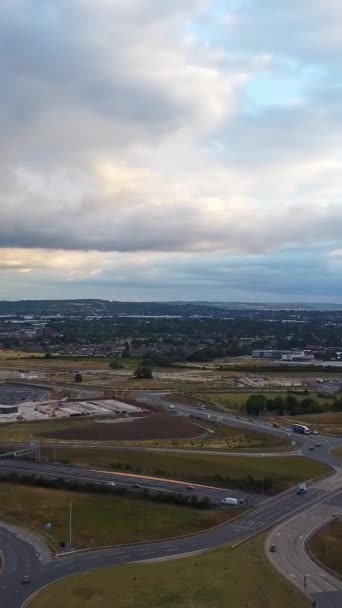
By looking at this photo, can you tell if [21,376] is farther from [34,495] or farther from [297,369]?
[34,495]

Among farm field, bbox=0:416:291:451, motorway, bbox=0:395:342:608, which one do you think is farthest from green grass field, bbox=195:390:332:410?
motorway, bbox=0:395:342:608

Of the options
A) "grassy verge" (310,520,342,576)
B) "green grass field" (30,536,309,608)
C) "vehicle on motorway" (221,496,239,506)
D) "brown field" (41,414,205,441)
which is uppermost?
"vehicle on motorway" (221,496,239,506)

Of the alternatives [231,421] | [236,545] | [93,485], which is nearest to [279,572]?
[236,545]

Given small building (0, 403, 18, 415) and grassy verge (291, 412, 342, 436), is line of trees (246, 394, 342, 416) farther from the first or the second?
small building (0, 403, 18, 415)

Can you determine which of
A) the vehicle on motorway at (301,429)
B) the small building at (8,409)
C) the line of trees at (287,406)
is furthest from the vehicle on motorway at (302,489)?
the small building at (8,409)

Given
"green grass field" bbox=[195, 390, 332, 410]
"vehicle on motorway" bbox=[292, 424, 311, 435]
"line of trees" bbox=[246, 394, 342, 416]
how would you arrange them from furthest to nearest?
"green grass field" bbox=[195, 390, 332, 410], "line of trees" bbox=[246, 394, 342, 416], "vehicle on motorway" bbox=[292, 424, 311, 435]

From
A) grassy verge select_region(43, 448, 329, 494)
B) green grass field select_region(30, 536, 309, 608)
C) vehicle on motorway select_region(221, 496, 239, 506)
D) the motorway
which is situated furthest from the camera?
grassy verge select_region(43, 448, 329, 494)

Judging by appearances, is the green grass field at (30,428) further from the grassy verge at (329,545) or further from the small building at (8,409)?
the grassy verge at (329,545)

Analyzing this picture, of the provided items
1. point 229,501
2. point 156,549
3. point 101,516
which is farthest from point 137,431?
point 156,549
